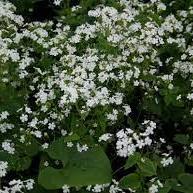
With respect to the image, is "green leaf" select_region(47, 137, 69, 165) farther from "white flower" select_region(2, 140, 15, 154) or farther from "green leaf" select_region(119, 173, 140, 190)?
"green leaf" select_region(119, 173, 140, 190)

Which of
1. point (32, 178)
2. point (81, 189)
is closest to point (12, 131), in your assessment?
point (32, 178)

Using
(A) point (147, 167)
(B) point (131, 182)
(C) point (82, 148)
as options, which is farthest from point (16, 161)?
(A) point (147, 167)

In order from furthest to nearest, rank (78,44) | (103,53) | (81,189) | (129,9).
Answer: (129,9) → (78,44) → (103,53) → (81,189)

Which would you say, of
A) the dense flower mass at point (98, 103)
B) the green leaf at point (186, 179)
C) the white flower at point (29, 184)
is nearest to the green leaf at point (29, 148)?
the dense flower mass at point (98, 103)

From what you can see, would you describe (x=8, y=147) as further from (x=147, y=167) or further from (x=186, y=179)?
(x=186, y=179)

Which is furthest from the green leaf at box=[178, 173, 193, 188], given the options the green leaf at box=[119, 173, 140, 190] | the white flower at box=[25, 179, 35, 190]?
the white flower at box=[25, 179, 35, 190]

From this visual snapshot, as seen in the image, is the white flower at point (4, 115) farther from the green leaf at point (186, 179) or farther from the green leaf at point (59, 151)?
the green leaf at point (186, 179)

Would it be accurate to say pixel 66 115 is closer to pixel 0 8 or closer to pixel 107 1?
pixel 0 8
